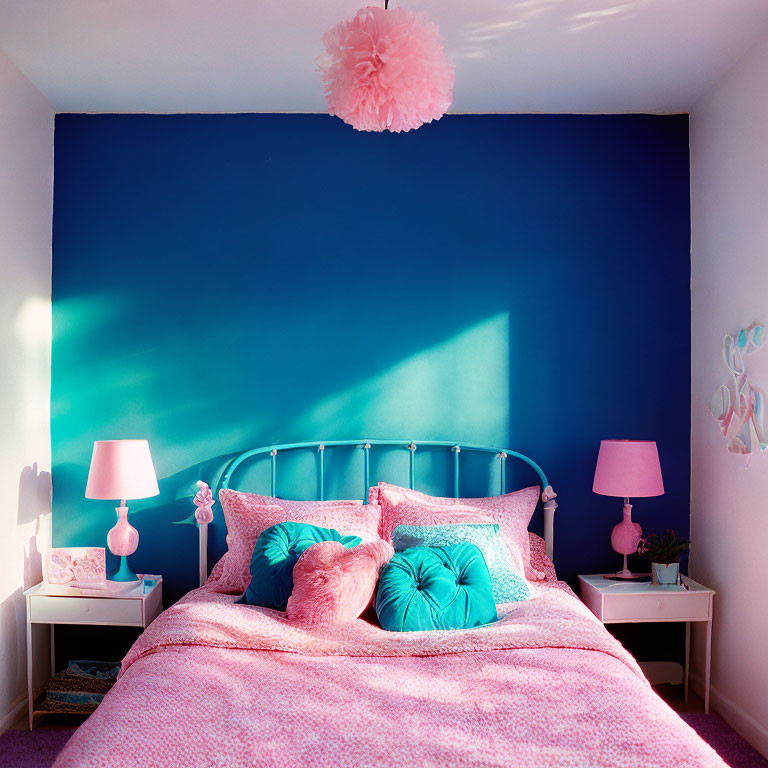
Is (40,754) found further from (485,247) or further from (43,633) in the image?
(485,247)

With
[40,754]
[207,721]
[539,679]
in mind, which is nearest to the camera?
[207,721]

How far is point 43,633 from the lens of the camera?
124 inches

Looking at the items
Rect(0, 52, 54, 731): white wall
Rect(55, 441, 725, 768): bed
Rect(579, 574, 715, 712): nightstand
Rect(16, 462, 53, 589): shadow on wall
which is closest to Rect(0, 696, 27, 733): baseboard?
Rect(0, 52, 54, 731): white wall

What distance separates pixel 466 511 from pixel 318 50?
6.57 feet

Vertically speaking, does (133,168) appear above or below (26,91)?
below

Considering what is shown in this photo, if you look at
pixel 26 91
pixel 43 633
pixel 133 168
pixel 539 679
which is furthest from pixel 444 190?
pixel 43 633

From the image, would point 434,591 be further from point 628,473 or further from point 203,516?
point 203,516

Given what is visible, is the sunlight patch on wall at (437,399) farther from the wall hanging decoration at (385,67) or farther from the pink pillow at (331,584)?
the wall hanging decoration at (385,67)

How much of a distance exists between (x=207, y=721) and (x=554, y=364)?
2.30 meters

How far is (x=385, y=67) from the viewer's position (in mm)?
1678

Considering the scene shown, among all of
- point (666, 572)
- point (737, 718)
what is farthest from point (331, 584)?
point (737, 718)

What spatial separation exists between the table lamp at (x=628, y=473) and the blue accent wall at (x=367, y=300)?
0.21 meters

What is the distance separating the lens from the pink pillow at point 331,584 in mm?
2350

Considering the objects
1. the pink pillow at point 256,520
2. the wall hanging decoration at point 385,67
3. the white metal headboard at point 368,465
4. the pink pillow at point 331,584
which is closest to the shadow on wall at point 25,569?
the white metal headboard at point 368,465
